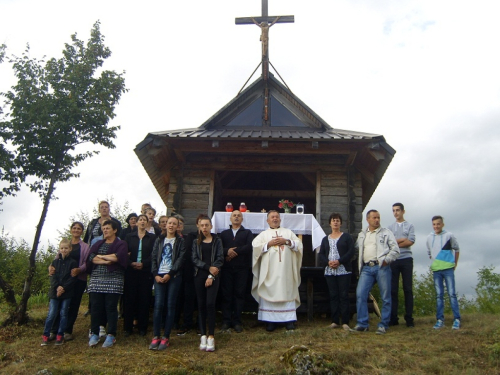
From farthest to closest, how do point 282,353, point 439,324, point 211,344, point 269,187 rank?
point 269,187
point 439,324
point 211,344
point 282,353

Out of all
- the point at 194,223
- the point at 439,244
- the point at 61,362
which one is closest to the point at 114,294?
the point at 61,362

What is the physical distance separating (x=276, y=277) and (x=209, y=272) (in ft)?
3.99

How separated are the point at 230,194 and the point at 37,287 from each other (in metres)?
11.1

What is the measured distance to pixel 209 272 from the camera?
618cm

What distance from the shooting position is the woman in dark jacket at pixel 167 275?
239 inches

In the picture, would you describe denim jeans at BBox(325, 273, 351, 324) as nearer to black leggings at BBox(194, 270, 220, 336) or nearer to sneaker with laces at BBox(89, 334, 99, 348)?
black leggings at BBox(194, 270, 220, 336)

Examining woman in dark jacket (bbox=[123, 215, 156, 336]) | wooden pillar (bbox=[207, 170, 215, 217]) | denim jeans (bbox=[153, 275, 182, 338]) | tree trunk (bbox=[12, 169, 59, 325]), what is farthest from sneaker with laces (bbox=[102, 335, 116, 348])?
wooden pillar (bbox=[207, 170, 215, 217])

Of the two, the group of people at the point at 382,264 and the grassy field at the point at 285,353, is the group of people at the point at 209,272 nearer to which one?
the group of people at the point at 382,264

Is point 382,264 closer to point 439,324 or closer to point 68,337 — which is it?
point 439,324

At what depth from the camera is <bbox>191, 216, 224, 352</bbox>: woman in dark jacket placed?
598 centimetres

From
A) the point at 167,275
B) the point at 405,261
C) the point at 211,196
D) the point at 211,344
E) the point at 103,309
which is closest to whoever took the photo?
the point at 211,344

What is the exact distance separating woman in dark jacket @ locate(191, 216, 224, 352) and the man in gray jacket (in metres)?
2.13

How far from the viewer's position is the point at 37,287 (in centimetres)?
1880

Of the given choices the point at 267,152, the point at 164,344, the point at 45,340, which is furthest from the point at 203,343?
the point at 267,152
